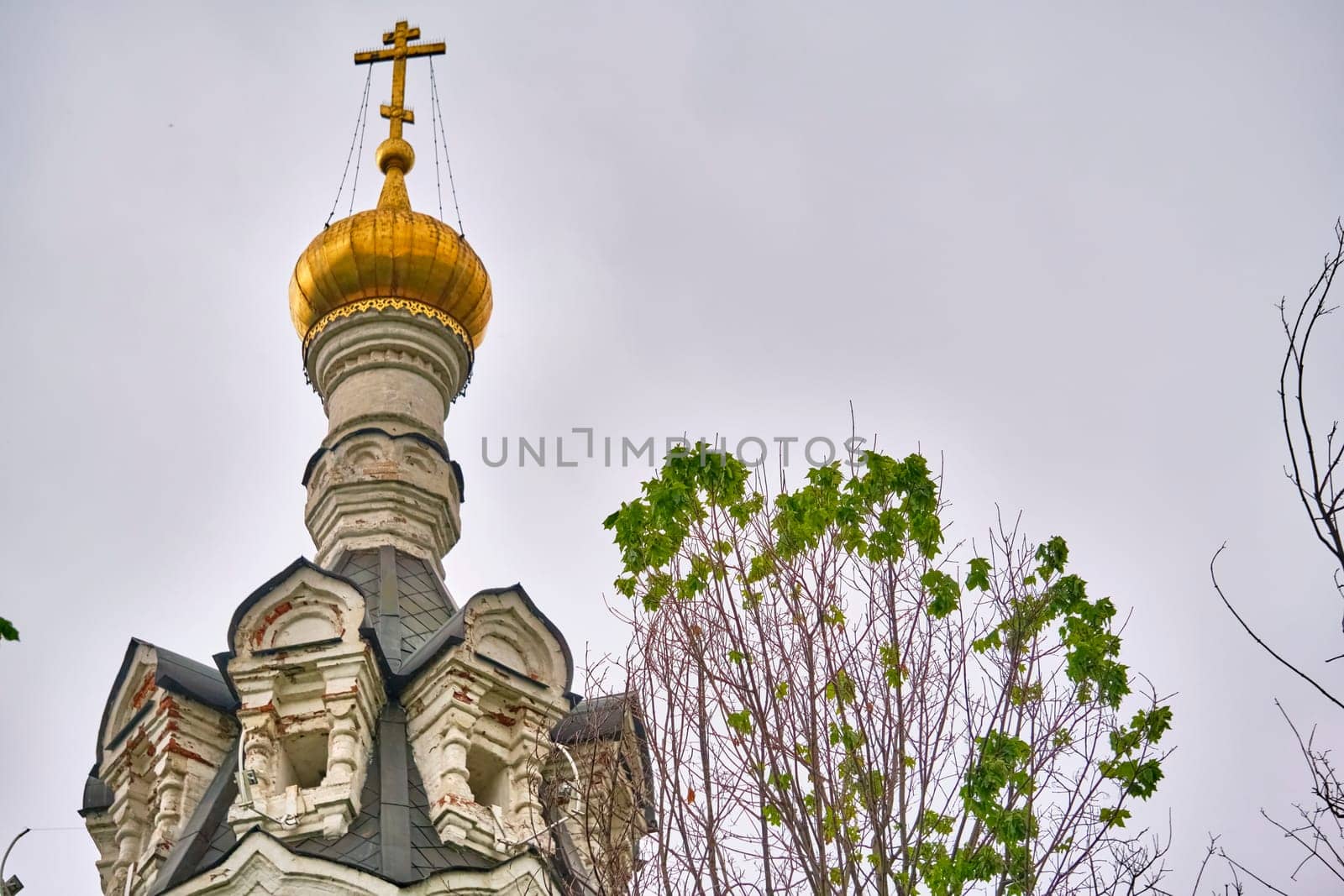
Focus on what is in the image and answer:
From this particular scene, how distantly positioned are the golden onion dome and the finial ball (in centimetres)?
161

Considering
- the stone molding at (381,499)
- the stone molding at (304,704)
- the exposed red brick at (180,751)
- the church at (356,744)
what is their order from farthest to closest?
the stone molding at (381,499) < the exposed red brick at (180,751) < the stone molding at (304,704) < the church at (356,744)

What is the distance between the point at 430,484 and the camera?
54.9 feet

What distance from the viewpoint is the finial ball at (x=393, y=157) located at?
20188mm

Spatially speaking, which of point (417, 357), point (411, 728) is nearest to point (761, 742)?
point (411, 728)

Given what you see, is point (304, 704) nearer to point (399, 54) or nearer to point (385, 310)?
point (385, 310)

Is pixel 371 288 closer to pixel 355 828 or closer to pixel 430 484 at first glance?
pixel 430 484

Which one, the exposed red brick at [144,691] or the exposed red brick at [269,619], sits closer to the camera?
the exposed red brick at [269,619]

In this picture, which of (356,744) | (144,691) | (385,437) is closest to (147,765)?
(144,691)

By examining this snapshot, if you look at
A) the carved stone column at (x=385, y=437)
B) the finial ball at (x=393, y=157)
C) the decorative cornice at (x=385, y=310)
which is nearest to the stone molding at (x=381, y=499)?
the carved stone column at (x=385, y=437)

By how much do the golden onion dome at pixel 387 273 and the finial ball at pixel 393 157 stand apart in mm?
1610

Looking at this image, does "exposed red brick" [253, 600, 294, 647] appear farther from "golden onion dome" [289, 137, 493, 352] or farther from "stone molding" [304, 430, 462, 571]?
"golden onion dome" [289, 137, 493, 352]

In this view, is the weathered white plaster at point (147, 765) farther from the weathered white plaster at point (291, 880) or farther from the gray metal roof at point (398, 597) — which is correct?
the gray metal roof at point (398, 597)

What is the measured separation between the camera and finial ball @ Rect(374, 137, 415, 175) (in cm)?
2019

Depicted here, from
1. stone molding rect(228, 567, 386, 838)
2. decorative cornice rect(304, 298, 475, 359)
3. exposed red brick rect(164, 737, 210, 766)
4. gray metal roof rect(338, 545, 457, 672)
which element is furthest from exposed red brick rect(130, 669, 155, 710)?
decorative cornice rect(304, 298, 475, 359)
